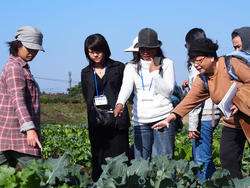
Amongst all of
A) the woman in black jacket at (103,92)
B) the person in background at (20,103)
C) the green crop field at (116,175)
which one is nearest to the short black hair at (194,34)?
the woman in black jacket at (103,92)

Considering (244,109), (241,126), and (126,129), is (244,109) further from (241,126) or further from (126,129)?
(126,129)

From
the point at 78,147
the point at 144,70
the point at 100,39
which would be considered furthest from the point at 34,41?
the point at 78,147

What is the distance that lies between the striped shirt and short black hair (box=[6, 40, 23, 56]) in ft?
0.16

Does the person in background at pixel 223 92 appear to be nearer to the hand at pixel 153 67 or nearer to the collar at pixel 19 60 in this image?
the hand at pixel 153 67

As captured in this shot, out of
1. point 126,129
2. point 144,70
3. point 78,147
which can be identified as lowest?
point 78,147

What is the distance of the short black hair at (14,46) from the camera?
10.8 ft

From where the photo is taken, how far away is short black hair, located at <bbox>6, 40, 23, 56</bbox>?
330 centimetres

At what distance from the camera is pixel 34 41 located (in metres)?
3.28

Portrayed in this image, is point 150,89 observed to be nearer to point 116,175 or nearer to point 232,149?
point 232,149

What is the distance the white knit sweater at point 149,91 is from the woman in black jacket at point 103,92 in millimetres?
192

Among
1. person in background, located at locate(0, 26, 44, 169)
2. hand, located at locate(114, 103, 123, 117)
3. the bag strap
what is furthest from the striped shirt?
the bag strap

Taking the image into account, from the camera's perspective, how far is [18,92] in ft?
10.3

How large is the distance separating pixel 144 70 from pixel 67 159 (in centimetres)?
211

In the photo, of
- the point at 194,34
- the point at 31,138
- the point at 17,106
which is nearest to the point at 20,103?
the point at 17,106
